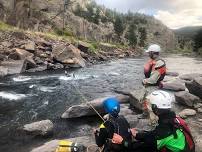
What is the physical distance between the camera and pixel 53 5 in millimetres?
89812

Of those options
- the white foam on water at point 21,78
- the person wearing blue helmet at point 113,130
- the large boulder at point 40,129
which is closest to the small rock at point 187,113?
the large boulder at point 40,129

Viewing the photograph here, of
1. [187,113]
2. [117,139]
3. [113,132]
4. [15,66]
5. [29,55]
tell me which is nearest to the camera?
[117,139]

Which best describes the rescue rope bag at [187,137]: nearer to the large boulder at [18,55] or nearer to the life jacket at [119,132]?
the life jacket at [119,132]

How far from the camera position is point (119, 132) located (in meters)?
6.95

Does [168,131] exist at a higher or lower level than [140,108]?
higher

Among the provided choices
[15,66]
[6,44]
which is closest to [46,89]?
[15,66]

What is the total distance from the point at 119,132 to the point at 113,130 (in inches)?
5.6

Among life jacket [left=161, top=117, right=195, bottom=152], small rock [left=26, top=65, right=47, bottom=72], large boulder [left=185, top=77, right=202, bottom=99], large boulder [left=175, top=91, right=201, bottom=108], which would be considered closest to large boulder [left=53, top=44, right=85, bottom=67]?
small rock [left=26, top=65, right=47, bottom=72]

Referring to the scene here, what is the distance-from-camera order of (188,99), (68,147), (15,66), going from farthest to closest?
(15,66)
(188,99)
(68,147)

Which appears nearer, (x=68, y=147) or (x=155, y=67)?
(x=68, y=147)

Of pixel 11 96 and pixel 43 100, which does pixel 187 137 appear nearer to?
pixel 43 100

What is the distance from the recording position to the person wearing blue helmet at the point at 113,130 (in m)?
6.89

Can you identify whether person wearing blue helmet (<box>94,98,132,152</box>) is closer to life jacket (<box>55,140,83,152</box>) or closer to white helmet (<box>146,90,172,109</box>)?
life jacket (<box>55,140,83,152</box>)

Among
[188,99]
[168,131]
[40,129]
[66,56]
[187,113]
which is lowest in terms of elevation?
[40,129]
